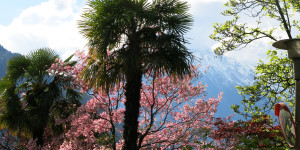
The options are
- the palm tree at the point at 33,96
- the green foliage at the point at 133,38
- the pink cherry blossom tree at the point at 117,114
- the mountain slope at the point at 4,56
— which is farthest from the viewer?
the mountain slope at the point at 4,56

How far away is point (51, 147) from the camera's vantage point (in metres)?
10.2

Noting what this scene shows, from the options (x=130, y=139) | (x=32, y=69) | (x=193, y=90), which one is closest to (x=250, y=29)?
(x=193, y=90)

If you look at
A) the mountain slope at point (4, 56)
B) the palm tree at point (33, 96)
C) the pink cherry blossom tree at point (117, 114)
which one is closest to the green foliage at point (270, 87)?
the pink cherry blossom tree at point (117, 114)

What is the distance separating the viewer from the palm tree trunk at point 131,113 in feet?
22.9

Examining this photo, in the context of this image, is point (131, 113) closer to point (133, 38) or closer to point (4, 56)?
point (133, 38)

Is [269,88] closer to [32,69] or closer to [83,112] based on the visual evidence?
[83,112]

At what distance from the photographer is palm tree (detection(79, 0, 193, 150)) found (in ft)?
22.6

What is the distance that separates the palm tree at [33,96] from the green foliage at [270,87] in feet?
18.8

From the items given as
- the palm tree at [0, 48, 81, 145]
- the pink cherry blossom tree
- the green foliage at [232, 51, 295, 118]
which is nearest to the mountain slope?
the palm tree at [0, 48, 81, 145]

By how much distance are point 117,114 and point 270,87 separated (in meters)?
4.82

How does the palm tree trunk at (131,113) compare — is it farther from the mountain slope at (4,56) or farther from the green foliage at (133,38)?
the mountain slope at (4,56)

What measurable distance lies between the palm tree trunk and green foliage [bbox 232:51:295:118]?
282 cm

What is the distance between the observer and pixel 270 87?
781 cm

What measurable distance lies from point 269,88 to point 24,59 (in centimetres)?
914
